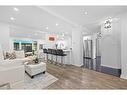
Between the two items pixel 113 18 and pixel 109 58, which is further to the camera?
pixel 109 58

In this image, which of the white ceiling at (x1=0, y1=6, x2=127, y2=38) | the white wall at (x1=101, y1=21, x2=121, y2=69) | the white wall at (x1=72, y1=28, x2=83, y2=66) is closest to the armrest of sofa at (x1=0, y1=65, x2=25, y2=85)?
the white ceiling at (x1=0, y1=6, x2=127, y2=38)

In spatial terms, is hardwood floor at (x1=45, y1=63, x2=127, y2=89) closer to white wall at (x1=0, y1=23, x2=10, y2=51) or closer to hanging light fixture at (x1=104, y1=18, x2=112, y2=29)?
hanging light fixture at (x1=104, y1=18, x2=112, y2=29)

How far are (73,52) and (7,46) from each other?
430cm

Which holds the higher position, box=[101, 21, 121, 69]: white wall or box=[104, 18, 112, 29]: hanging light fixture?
box=[104, 18, 112, 29]: hanging light fixture

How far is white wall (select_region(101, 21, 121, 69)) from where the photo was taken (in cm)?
441

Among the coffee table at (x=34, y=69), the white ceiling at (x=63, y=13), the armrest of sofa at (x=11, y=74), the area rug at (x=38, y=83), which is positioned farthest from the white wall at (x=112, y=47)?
the armrest of sofa at (x=11, y=74)

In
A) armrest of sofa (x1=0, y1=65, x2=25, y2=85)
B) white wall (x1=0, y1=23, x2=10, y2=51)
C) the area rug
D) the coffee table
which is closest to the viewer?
armrest of sofa (x1=0, y1=65, x2=25, y2=85)

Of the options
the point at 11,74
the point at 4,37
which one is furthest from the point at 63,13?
the point at 4,37

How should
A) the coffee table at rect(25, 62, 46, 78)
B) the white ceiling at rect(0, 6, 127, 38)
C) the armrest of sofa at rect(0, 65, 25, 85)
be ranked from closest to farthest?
the armrest of sofa at rect(0, 65, 25, 85) → the white ceiling at rect(0, 6, 127, 38) → the coffee table at rect(25, 62, 46, 78)

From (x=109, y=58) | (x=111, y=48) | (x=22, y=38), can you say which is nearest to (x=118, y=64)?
(x=109, y=58)

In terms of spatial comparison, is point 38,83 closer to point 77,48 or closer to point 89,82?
point 89,82

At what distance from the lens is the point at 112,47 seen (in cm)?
464

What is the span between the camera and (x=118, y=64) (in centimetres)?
443

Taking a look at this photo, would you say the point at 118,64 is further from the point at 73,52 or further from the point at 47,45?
the point at 47,45
